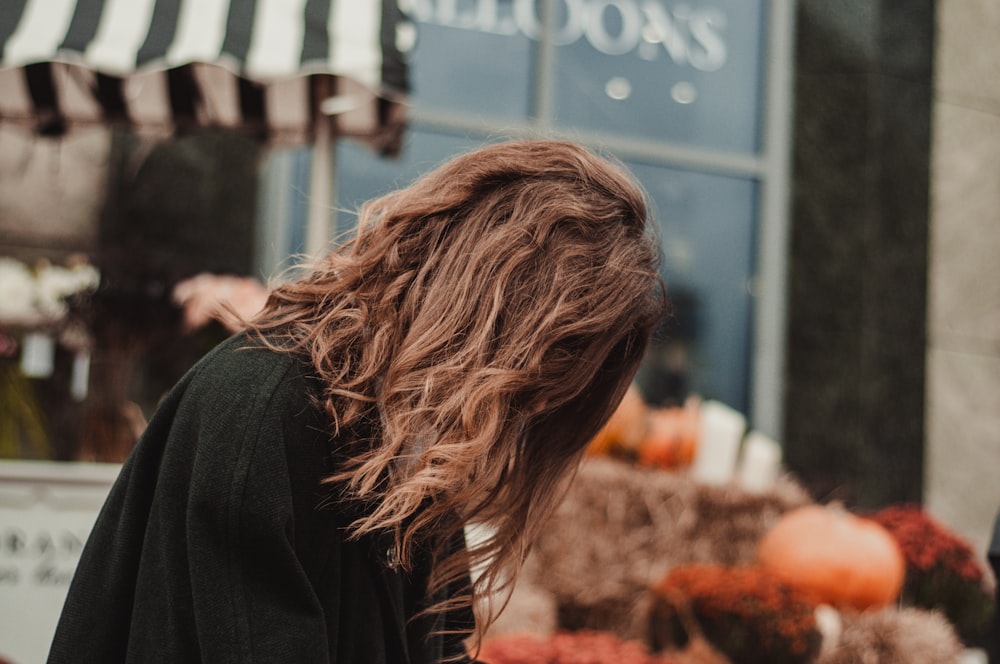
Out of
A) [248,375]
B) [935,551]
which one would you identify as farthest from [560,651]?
[935,551]

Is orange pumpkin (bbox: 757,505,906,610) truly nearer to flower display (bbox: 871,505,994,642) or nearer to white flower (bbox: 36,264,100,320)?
flower display (bbox: 871,505,994,642)

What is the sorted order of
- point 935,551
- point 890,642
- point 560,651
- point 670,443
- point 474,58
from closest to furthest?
point 560,651
point 890,642
point 935,551
point 670,443
point 474,58

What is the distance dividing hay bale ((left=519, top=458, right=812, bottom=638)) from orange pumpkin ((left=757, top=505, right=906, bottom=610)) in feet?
0.60

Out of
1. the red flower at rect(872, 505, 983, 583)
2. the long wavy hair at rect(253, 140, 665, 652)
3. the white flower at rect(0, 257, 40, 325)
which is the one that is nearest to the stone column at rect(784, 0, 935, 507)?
the red flower at rect(872, 505, 983, 583)

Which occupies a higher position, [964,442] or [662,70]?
[662,70]

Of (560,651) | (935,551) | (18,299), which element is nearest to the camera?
(560,651)

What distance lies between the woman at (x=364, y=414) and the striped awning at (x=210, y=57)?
1823 mm

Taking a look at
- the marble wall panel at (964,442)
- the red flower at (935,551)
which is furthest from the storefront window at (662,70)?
the red flower at (935,551)

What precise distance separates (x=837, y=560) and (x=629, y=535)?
80cm

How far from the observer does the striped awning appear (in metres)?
2.96

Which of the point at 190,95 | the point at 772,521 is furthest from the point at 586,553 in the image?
the point at 190,95

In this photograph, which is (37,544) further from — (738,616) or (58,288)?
(738,616)

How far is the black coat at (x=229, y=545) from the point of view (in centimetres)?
113

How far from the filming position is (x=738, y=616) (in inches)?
119
